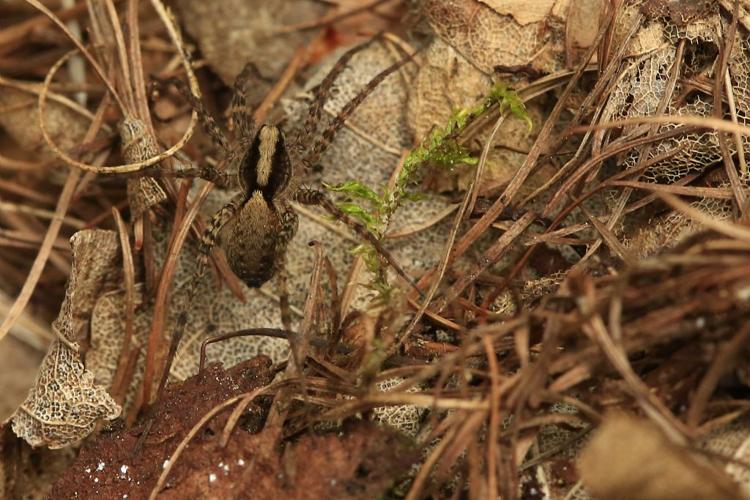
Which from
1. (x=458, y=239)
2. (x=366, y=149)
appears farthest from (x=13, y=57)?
(x=458, y=239)

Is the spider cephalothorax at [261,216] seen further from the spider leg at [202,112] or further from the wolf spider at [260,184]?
the spider leg at [202,112]

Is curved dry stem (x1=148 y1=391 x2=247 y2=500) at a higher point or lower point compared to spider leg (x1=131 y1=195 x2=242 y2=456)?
lower

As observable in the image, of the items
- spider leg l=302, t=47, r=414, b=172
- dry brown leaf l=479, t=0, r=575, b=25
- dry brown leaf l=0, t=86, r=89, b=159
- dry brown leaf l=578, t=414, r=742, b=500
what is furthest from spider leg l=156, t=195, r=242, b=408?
dry brown leaf l=578, t=414, r=742, b=500

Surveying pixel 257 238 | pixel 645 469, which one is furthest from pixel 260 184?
pixel 645 469

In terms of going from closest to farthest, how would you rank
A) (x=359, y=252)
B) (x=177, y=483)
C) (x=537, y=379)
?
(x=537, y=379) → (x=177, y=483) → (x=359, y=252)

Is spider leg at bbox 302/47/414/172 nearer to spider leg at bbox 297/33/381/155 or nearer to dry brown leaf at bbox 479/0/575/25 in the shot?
spider leg at bbox 297/33/381/155

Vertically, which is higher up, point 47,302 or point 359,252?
point 359,252

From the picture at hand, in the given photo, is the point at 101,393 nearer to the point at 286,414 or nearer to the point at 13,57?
the point at 286,414

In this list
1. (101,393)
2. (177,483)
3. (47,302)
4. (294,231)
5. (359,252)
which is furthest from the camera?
(47,302)
